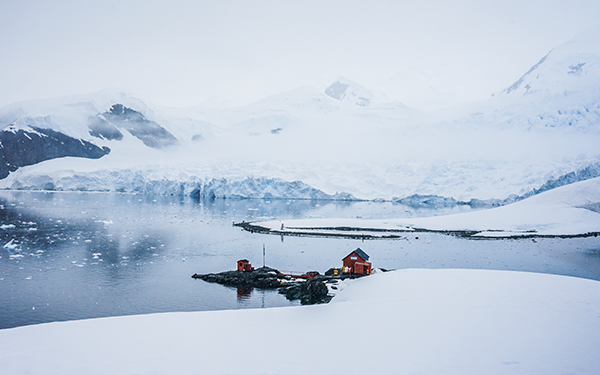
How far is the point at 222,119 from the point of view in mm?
116125

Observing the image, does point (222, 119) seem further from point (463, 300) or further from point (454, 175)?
point (463, 300)

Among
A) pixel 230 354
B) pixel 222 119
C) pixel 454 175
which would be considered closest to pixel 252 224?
pixel 230 354

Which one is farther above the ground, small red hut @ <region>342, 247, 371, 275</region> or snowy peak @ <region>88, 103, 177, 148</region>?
snowy peak @ <region>88, 103, 177, 148</region>

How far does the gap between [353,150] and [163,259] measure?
75954 millimetres

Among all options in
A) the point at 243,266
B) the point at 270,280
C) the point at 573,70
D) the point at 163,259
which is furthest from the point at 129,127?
the point at 573,70

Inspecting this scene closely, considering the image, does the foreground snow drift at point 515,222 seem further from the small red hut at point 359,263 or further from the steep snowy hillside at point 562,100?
the steep snowy hillside at point 562,100

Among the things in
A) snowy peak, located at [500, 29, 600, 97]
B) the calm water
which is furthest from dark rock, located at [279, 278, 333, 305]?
snowy peak, located at [500, 29, 600, 97]

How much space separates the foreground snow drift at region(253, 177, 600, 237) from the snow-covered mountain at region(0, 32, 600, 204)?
19.3 m

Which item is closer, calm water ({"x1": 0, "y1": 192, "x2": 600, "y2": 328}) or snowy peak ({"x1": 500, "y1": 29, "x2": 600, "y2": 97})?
calm water ({"x1": 0, "y1": 192, "x2": 600, "y2": 328})

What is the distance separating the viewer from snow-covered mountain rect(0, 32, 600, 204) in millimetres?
63781

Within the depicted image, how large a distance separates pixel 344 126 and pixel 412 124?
21018 millimetres

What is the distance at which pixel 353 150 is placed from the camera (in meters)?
92.5

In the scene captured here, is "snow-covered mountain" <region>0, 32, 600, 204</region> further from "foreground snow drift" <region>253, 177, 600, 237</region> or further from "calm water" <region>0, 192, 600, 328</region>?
"calm water" <region>0, 192, 600, 328</region>

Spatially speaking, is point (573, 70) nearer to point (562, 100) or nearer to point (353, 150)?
point (562, 100)
